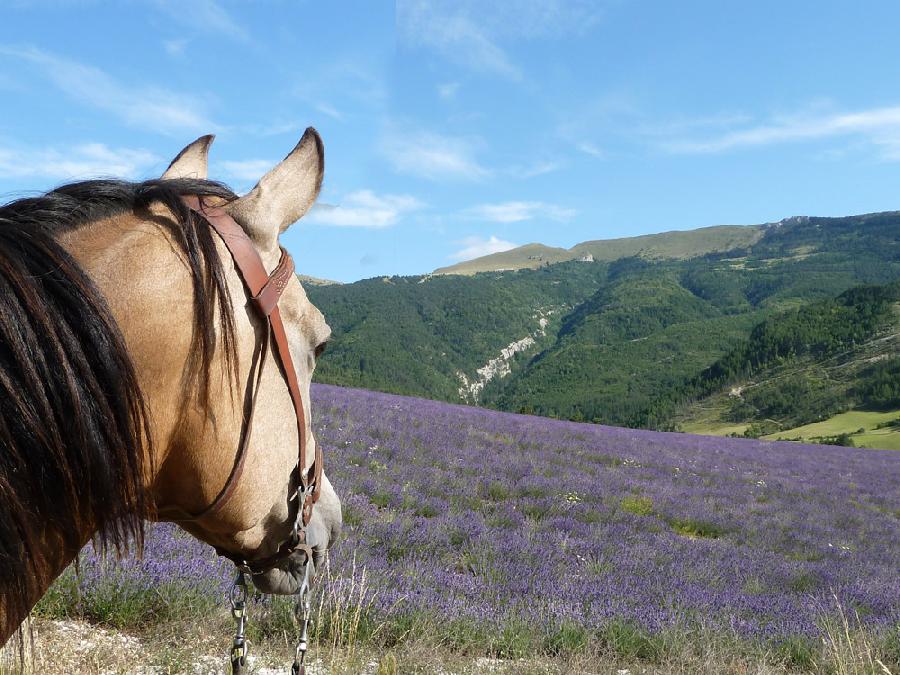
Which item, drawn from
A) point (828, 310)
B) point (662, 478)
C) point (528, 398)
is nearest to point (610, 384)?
point (528, 398)

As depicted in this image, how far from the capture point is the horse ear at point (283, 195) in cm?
122

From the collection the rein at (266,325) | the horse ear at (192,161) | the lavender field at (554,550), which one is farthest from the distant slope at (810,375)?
the horse ear at (192,161)

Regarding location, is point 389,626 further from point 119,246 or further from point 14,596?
point 119,246

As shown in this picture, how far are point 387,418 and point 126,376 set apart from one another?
11092mm

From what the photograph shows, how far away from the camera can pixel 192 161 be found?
60.8 inches

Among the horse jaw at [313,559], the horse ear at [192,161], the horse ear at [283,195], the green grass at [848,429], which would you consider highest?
the horse ear at [192,161]

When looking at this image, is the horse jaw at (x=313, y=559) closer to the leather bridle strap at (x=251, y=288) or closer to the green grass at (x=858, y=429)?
the leather bridle strap at (x=251, y=288)

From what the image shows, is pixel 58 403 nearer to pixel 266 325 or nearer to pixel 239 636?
pixel 266 325

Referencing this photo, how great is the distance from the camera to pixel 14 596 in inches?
37.1

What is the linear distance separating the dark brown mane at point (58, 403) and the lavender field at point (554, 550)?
0.68 m

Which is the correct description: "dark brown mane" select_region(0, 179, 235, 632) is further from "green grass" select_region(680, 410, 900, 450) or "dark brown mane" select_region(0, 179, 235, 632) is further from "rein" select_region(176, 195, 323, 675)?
"green grass" select_region(680, 410, 900, 450)

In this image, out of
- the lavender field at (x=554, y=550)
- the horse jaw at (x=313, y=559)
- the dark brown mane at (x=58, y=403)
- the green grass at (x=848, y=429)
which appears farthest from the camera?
the green grass at (x=848, y=429)

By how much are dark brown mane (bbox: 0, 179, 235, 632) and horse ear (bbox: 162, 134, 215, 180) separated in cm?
46

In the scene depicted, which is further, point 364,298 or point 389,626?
point 364,298
